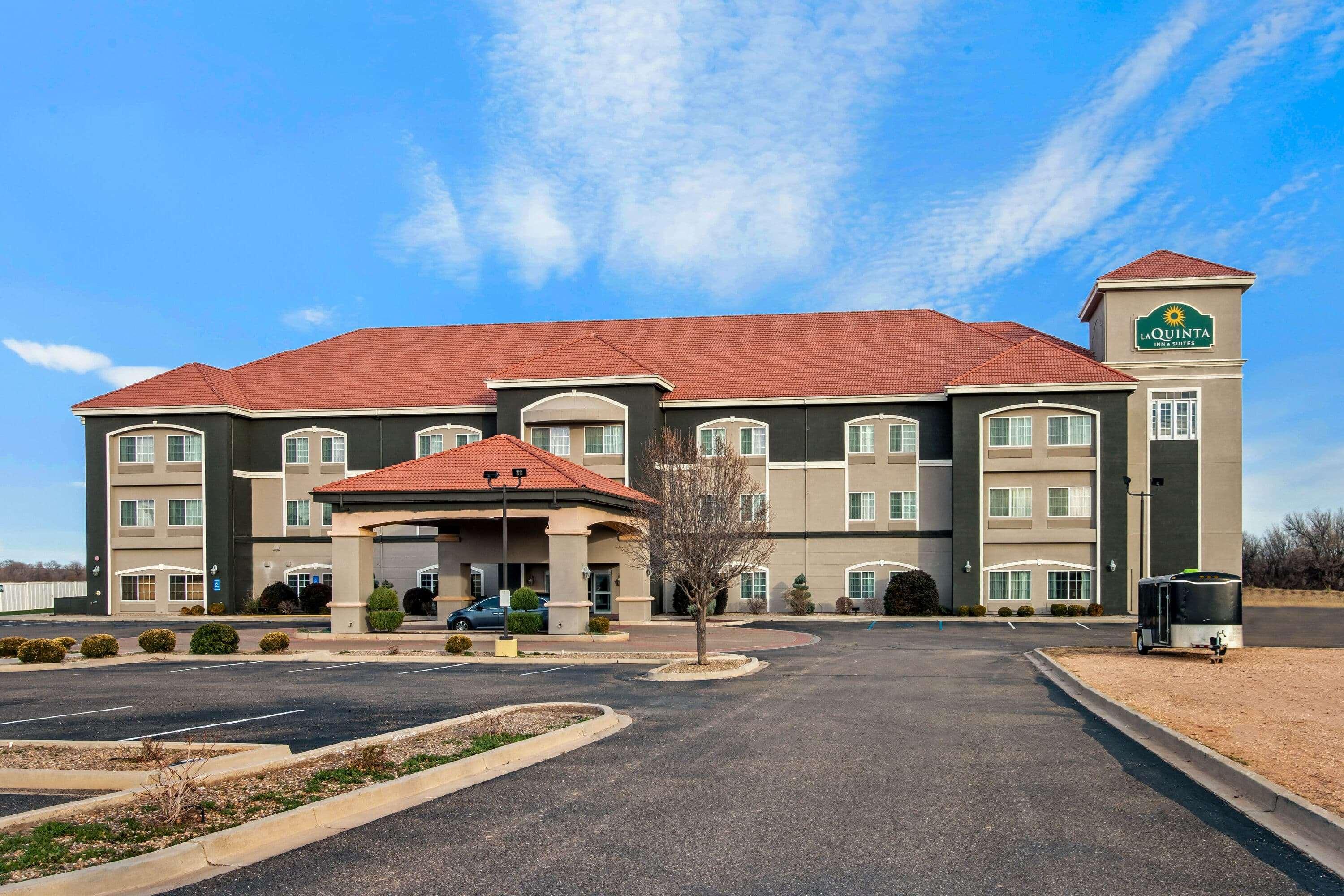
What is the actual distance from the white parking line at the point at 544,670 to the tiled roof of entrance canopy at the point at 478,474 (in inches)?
359

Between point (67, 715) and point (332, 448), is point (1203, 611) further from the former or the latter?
point (332, 448)

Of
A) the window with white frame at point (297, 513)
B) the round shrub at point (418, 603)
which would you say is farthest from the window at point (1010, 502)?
the window with white frame at point (297, 513)

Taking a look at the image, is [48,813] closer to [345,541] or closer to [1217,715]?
[1217,715]

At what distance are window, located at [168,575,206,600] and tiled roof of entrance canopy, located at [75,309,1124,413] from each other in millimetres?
8387

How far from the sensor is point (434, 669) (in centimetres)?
2545

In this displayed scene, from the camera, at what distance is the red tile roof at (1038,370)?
155 feet

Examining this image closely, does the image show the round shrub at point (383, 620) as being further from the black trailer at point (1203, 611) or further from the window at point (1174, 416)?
the window at point (1174, 416)

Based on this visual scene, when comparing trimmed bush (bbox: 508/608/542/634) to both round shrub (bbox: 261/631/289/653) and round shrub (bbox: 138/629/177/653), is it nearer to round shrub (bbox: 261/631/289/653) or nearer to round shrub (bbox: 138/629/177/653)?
round shrub (bbox: 261/631/289/653)

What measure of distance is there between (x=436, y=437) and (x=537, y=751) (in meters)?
40.8

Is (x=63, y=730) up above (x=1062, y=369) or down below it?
below

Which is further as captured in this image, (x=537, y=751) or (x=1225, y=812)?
(x=537, y=751)

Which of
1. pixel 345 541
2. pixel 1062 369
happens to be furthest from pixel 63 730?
pixel 1062 369

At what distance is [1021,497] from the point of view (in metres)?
48.0

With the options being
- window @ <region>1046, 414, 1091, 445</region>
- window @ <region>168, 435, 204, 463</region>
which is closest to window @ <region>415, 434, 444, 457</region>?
window @ <region>168, 435, 204, 463</region>
